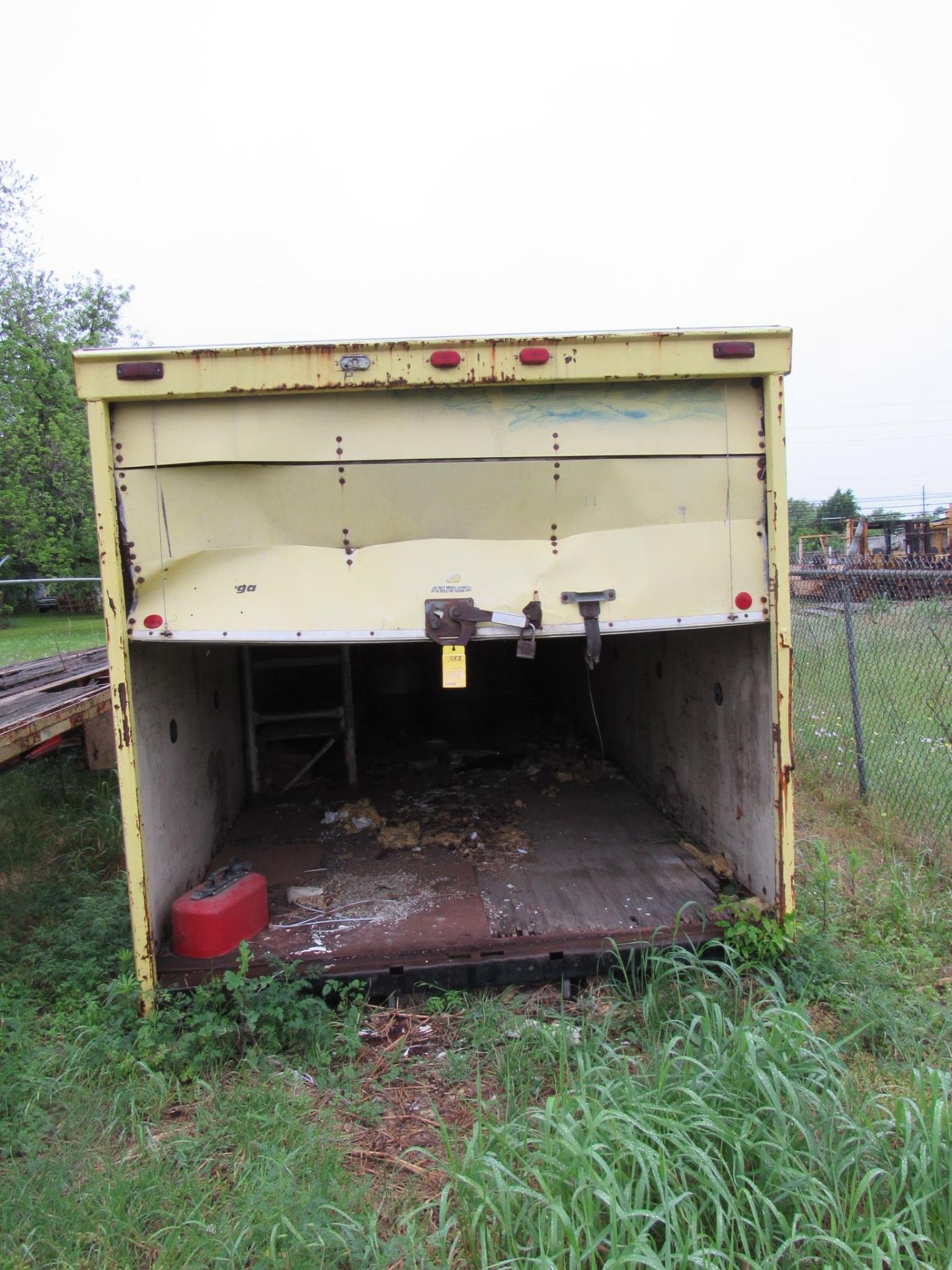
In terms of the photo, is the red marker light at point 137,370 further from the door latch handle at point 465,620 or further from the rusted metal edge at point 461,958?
the rusted metal edge at point 461,958

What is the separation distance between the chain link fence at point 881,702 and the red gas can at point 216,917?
12.1 feet

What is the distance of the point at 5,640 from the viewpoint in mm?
15453

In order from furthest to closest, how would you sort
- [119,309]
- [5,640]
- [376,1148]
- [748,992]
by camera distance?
[119,309] < [5,640] < [748,992] < [376,1148]

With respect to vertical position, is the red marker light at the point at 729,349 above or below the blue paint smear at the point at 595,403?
above

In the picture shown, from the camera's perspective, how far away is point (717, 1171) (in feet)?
7.28

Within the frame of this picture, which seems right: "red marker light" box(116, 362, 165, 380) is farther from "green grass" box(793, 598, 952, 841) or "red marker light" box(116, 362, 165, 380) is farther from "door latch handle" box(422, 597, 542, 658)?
"green grass" box(793, 598, 952, 841)

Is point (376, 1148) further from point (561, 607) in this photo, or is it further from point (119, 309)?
point (119, 309)

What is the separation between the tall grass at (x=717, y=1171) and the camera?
194 centimetres

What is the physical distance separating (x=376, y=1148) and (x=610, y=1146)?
2.59 ft

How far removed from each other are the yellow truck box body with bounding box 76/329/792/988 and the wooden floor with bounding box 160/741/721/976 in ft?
2.29

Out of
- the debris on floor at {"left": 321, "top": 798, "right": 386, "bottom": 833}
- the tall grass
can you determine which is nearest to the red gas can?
the tall grass

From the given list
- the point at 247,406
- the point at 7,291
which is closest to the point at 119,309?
the point at 7,291

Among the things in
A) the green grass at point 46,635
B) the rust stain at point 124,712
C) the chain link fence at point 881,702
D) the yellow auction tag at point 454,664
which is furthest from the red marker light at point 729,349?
the green grass at point 46,635

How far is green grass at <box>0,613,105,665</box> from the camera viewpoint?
11617mm
